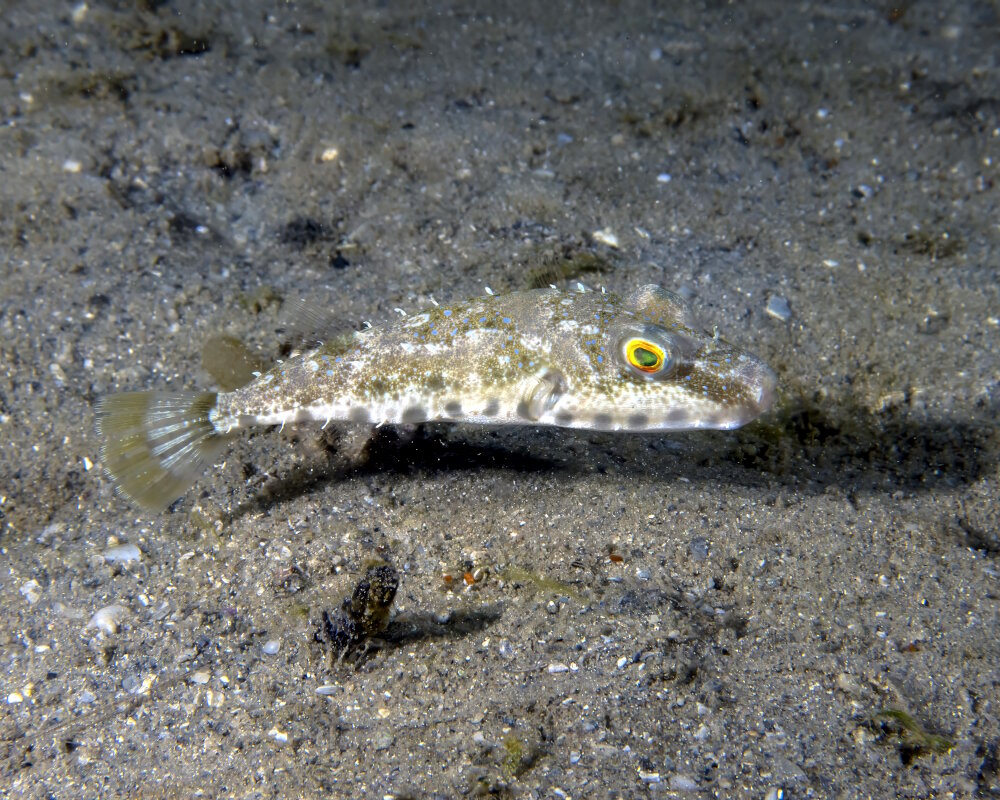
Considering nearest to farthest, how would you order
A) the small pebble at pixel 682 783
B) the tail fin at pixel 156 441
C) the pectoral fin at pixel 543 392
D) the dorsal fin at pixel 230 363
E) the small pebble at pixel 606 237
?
the small pebble at pixel 682 783 → the pectoral fin at pixel 543 392 → the tail fin at pixel 156 441 → the dorsal fin at pixel 230 363 → the small pebble at pixel 606 237

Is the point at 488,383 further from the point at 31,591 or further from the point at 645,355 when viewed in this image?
the point at 31,591

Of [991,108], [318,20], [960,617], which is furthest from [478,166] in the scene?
[991,108]

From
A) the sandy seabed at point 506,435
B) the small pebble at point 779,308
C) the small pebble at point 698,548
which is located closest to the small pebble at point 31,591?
the sandy seabed at point 506,435

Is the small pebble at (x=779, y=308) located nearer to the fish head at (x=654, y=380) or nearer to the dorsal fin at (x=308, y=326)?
the fish head at (x=654, y=380)

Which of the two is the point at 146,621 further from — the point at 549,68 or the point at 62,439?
the point at 549,68

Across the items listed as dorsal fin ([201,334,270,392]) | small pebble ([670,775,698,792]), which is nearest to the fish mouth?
small pebble ([670,775,698,792])

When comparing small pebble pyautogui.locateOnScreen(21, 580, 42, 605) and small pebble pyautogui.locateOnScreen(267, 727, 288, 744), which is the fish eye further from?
small pebble pyautogui.locateOnScreen(21, 580, 42, 605)
